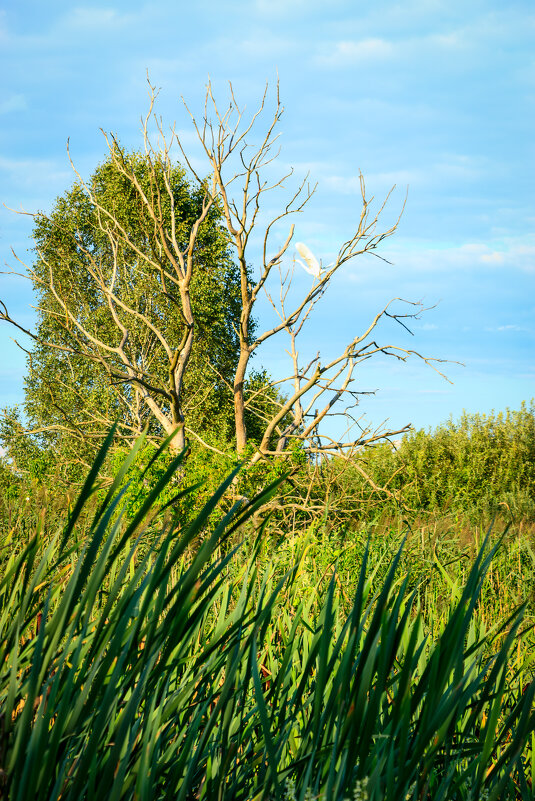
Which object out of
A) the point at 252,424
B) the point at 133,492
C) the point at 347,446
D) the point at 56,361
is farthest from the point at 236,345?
the point at 133,492

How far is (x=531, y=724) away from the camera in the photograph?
2.27 feet

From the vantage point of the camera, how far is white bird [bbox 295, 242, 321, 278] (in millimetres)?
10430

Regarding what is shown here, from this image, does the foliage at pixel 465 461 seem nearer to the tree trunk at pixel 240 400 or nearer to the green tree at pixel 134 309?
the tree trunk at pixel 240 400

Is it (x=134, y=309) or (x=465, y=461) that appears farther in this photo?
(x=134, y=309)

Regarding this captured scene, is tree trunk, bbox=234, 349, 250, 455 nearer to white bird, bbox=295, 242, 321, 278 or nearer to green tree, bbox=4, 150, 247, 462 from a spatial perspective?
white bird, bbox=295, 242, 321, 278

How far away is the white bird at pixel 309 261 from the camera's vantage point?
10430 mm

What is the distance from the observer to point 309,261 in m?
10.6

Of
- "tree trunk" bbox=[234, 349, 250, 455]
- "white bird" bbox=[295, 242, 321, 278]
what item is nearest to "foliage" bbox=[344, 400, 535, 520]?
"tree trunk" bbox=[234, 349, 250, 455]

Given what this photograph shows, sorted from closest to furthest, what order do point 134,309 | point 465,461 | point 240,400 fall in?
point 240,400 < point 465,461 < point 134,309

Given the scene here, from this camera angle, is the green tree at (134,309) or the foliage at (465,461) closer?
the foliage at (465,461)

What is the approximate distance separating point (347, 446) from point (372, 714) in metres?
9.07

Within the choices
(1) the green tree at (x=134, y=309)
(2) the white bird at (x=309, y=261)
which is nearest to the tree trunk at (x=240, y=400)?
(2) the white bird at (x=309, y=261)

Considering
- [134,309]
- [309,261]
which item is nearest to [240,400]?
[309,261]

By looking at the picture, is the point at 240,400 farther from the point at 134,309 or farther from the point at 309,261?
the point at 134,309
